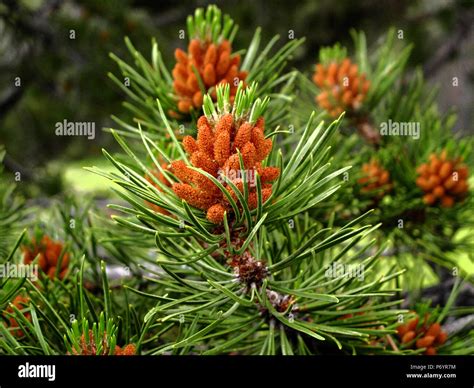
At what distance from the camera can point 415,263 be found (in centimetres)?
60

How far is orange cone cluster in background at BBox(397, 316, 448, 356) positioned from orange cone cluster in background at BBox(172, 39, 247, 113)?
21cm

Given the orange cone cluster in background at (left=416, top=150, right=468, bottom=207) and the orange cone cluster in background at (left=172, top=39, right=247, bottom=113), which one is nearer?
the orange cone cluster in background at (left=172, top=39, right=247, bottom=113)

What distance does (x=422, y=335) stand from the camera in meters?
0.41

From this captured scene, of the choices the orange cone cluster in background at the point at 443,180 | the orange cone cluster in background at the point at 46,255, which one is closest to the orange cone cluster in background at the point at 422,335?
the orange cone cluster in background at the point at 443,180

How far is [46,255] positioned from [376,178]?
1.02ft

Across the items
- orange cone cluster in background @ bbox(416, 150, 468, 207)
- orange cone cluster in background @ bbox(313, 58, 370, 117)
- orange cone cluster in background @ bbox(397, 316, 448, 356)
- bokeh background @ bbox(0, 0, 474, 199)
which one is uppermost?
bokeh background @ bbox(0, 0, 474, 199)

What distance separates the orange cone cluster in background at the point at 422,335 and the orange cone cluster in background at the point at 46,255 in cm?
27

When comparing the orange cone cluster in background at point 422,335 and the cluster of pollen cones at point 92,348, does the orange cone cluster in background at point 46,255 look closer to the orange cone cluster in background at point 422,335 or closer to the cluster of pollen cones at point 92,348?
the cluster of pollen cones at point 92,348

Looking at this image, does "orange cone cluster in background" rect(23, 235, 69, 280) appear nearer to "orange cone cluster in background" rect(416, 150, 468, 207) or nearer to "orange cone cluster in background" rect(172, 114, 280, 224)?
"orange cone cluster in background" rect(172, 114, 280, 224)

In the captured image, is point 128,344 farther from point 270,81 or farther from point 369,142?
point 369,142

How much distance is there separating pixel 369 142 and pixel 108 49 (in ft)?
2.36

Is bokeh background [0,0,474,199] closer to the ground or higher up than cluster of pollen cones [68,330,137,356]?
higher up

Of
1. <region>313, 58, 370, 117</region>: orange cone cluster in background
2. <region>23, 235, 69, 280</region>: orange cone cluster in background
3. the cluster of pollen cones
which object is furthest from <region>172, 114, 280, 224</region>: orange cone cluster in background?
<region>313, 58, 370, 117</region>: orange cone cluster in background

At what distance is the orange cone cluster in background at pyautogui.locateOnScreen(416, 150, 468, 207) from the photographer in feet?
1.77
